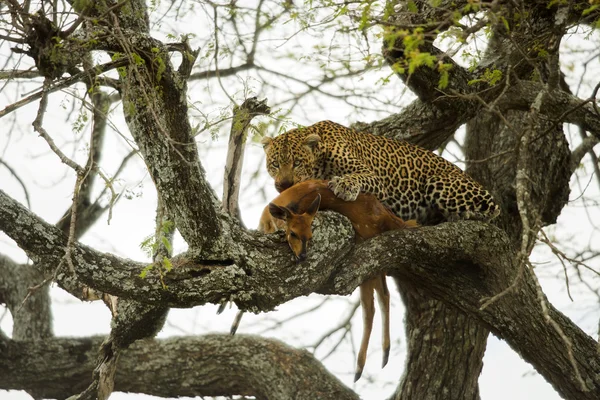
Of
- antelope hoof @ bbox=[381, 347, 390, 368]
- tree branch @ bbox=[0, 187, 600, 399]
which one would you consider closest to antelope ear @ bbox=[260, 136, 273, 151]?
tree branch @ bbox=[0, 187, 600, 399]

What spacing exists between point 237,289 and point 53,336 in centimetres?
369

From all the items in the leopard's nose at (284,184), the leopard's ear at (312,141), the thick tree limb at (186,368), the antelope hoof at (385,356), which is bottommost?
the thick tree limb at (186,368)

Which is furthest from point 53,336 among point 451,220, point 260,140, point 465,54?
point 465,54

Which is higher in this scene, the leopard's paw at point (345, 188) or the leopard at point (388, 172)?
the leopard at point (388, 172)

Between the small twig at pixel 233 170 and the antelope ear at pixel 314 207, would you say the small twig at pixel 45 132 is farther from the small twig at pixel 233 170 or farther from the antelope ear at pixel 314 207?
the small twig at pixel 233 170

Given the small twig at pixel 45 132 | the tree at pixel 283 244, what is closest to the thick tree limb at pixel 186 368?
the tree at pixel 283 244

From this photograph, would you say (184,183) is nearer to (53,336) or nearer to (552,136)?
(53,336)

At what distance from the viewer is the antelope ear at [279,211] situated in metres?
5.88

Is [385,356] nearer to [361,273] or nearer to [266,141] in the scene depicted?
[361,273]

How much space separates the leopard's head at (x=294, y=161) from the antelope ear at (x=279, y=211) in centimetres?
96

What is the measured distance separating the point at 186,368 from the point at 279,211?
7.19ft

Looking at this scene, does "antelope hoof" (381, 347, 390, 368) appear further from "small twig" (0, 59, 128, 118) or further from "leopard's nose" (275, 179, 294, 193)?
"small twig" (0, 59, 128, 118)

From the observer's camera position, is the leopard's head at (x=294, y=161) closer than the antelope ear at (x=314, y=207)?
No

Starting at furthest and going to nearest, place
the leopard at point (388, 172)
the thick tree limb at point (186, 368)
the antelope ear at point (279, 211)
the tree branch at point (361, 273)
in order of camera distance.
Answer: the thick tree limb at point (186, 368) < the leopard at point (388, 172) < the antelope ear at point (279, 211) < the tree branch at point (361, 273)
